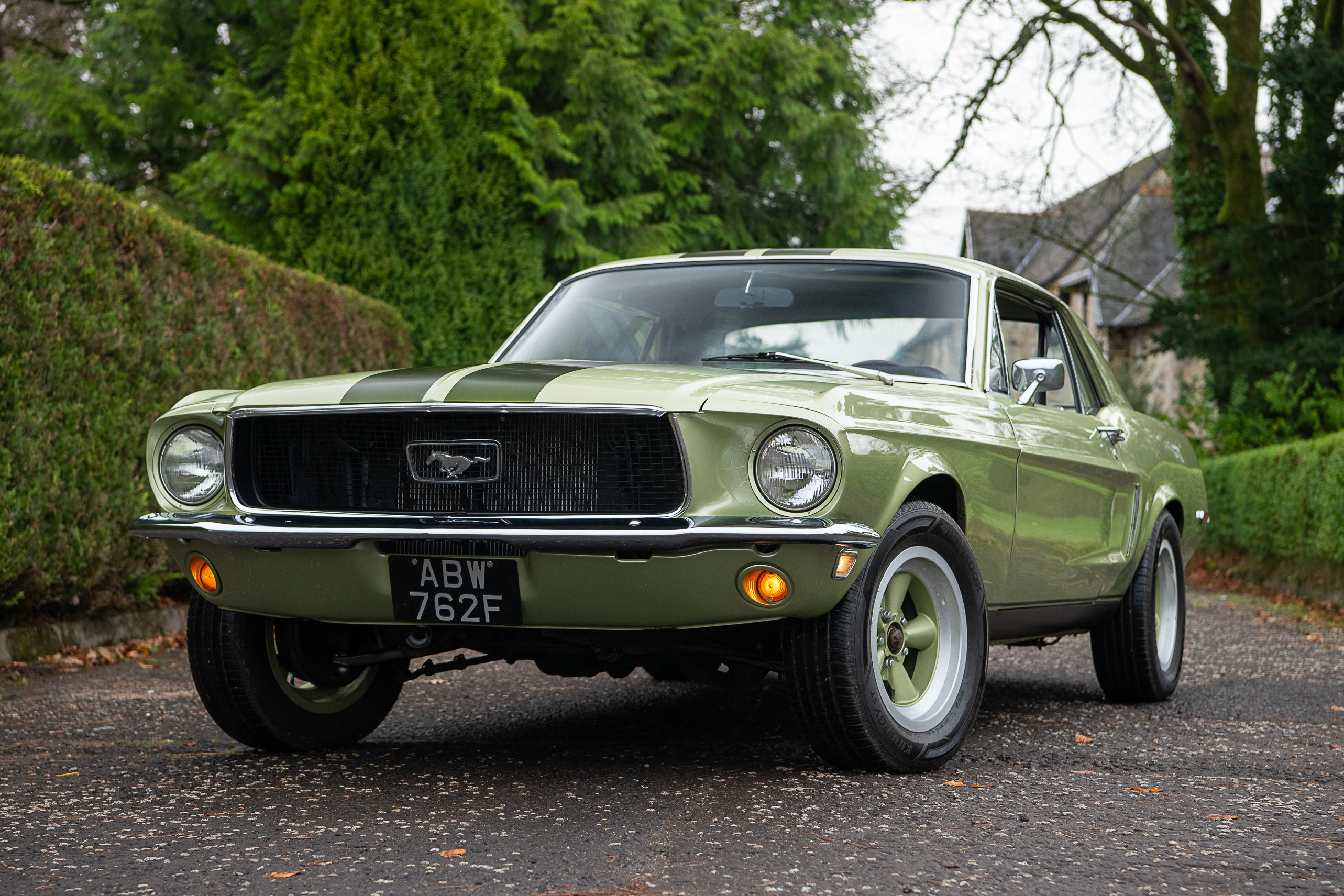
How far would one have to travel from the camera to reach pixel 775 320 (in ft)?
15.9

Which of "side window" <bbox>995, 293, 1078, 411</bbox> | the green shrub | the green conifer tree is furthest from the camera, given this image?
the green conifer tree

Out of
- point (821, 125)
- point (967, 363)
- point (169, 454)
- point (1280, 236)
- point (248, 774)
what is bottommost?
point (248, 774)

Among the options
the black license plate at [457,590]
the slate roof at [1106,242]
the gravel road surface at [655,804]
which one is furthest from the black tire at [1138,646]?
the slate roof at [1106,242]

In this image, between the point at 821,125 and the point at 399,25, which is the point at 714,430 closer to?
the point at 399,25

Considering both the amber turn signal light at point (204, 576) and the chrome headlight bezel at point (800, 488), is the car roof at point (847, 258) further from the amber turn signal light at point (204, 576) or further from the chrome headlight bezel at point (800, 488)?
the amber turn signal light at point (204, 576)

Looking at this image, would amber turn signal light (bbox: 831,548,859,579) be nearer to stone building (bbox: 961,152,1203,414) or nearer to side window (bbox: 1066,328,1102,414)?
side window (bbox: 1066,328,1102,414)

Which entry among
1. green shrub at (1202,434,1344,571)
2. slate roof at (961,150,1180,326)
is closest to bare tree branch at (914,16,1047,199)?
slate roof at (961,150,1180,326)

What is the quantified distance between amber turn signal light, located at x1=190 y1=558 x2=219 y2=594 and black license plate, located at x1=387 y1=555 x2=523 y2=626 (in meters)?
0.62

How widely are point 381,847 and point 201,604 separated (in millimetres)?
1410

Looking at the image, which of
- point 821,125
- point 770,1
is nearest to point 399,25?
point 821,125

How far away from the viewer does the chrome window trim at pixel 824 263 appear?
465cm

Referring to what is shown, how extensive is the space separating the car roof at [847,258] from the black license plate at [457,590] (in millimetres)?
1861

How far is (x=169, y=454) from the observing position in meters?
4.14

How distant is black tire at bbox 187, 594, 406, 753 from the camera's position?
13.9 ft
